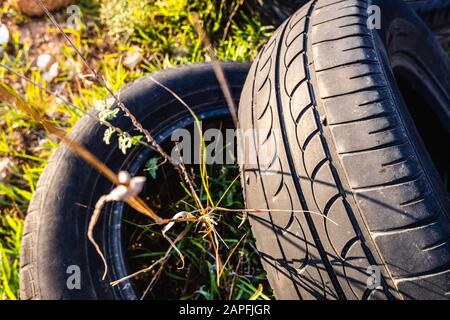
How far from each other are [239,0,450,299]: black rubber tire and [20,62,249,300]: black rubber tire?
45 centimetres

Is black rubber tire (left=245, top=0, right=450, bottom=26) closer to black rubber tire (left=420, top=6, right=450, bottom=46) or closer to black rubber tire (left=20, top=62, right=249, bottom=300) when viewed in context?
black rubber tire (left=420, top=6, right=450, bottom=46)

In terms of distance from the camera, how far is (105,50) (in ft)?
8.04

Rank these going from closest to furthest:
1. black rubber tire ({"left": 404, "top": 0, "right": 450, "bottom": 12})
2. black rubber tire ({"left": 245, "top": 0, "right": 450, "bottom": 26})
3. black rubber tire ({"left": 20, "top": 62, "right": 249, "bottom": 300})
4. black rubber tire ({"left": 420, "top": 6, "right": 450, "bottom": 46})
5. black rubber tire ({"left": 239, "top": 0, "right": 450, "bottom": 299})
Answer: black rubber tire ({"left": 239, "top": 0, "right": 450, "bottom": 299})
black rubber tire ({"left": 20, "top": 62, "right": 249, "bottom": 300})
black rubber tire ({"left": 245, "top": 0, "right": 450, "bottom": 26})
black rubber tire ({"left": 404, "top": 0, "right": 450, "bottom": 12})
black rubber tire ({"left": 420, "top": 6, "right": 450, "bottom": 46})

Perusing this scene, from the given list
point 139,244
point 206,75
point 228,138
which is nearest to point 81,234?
point 139,244

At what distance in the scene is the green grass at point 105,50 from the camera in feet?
7.16

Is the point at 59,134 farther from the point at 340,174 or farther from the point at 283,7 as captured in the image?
the point at 283,7

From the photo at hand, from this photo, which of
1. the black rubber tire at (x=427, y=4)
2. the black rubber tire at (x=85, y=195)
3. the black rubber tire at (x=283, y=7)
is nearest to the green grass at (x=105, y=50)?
the black rubber tire at (x=283, y=7)

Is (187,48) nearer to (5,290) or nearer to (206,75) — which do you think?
(206,75)

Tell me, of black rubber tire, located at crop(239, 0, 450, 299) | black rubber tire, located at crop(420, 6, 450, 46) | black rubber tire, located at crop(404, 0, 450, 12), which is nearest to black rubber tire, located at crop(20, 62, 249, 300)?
black rubber tire, located at crop(239, 0, 450, 299)

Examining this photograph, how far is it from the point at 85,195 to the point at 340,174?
95 centimetres

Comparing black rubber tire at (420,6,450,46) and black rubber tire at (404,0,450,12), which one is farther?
black rubber tire at (420,6,450,46)

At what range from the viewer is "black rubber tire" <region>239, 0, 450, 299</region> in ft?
3.59

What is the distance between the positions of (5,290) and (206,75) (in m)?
1.18
